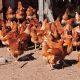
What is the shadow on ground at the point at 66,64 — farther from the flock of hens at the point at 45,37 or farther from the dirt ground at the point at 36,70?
the flock of hens at the point at 45,37

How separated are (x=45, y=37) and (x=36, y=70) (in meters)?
1.37

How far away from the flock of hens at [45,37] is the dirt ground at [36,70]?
239 millimetres

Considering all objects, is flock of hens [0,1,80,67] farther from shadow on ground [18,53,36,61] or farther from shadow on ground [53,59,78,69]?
shadow on ground [18,53,36,61]

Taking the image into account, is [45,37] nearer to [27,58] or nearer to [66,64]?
[27,58]

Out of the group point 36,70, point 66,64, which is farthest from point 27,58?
point 66,64

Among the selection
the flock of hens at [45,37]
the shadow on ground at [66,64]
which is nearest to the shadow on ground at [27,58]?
the flock of hens at [45,37]

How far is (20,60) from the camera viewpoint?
984 centimetres

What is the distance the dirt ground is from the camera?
8578 millimetres

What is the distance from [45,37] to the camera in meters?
10.1

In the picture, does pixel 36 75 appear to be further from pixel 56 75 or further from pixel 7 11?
pixel 7 11

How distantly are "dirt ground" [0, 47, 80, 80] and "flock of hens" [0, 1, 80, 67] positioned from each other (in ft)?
0.78

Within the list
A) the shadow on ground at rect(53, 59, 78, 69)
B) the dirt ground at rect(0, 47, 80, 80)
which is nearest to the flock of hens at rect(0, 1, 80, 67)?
the shadow on ground at rect(53, 59, 78, 69)

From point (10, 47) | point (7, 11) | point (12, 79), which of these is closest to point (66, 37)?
point (10, 47)

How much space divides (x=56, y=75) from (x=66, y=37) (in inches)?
65.3
